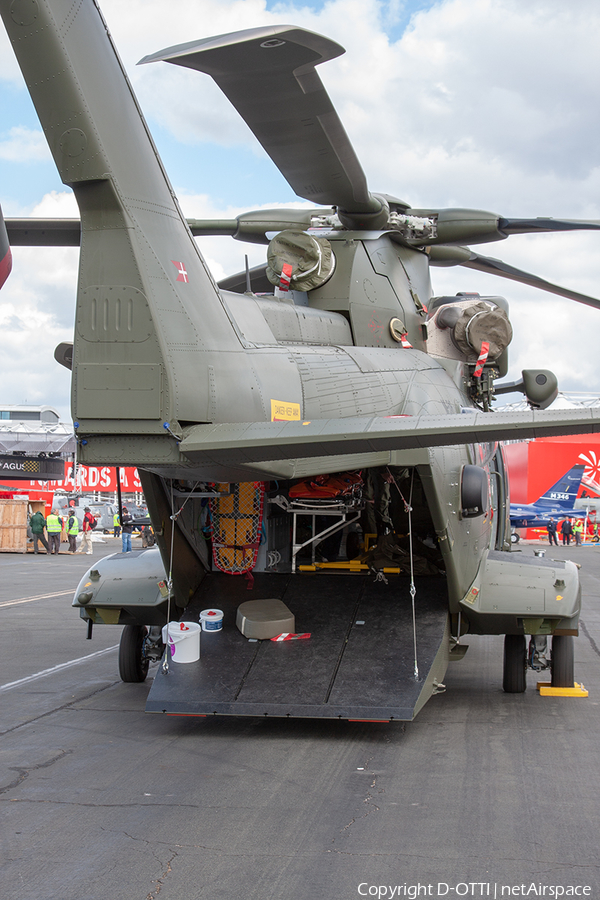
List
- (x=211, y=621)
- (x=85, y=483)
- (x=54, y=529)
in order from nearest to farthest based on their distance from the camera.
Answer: (x=211, y=621), (x=54, y=529), (x=85, y=483)

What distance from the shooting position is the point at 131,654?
8320 mm

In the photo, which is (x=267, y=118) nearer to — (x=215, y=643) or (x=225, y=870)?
(x=215, y=643)

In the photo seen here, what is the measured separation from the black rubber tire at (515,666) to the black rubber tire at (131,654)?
11.8ft

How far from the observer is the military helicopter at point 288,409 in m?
5.40

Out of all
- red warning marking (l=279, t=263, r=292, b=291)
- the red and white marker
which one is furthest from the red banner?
the red and white marker

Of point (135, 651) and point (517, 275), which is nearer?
point (135, 651)

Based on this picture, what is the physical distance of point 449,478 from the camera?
23.2 feet

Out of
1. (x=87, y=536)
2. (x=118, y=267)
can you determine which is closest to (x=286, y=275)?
(x=118, y=267)

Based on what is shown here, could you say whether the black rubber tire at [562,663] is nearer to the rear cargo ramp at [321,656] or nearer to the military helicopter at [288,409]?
Result: the military helicopter at [288,409]

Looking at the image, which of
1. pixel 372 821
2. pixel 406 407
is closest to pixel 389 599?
pixel 406 407

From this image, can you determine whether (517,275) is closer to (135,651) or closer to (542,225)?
(542,225)

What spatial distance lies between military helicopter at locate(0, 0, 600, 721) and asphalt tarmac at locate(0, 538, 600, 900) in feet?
1.54

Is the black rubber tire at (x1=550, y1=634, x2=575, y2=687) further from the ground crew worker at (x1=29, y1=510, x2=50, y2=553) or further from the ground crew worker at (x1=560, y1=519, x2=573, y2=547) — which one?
the ground crew worker at (x1=560, y1=519, x2=573, y2=547)

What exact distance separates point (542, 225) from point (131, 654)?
20.0 feet
